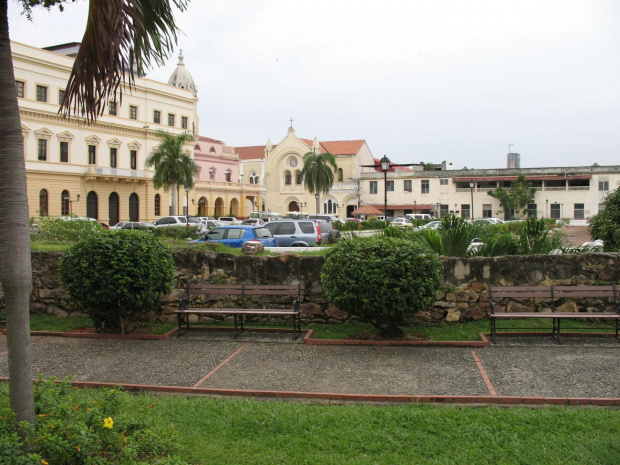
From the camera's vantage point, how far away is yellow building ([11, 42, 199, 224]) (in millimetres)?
42750

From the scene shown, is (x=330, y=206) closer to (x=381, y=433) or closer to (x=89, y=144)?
(x=89, y=144)

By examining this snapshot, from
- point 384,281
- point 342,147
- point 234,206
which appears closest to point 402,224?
point 384,281

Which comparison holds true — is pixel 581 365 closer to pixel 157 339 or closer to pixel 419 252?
pixel 419 252

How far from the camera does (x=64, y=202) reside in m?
45.6

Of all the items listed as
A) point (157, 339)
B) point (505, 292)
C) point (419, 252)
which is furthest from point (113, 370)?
point (505, 292)

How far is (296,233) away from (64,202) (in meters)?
31.8

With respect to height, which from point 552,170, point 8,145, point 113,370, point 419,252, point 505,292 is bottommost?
point 113,370

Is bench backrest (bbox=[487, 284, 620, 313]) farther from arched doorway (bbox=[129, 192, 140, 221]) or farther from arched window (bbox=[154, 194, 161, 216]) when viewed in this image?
arched window (bbox=[154, 194, 161, 216])

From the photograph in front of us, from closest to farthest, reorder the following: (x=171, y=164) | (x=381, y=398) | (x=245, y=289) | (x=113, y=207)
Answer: (x=381, y=398), (x=245, y=289), (x=171, y=164), (x=113, y=207)

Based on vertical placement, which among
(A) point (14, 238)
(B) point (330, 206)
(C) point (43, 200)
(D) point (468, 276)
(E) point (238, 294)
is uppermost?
(C) point (43, 200)

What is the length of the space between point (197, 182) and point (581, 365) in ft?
180

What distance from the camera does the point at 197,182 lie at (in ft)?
193

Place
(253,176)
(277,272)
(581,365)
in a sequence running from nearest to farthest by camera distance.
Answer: (581,365) < (277,272) < (253,176)

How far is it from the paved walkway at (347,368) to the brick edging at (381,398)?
1cm
